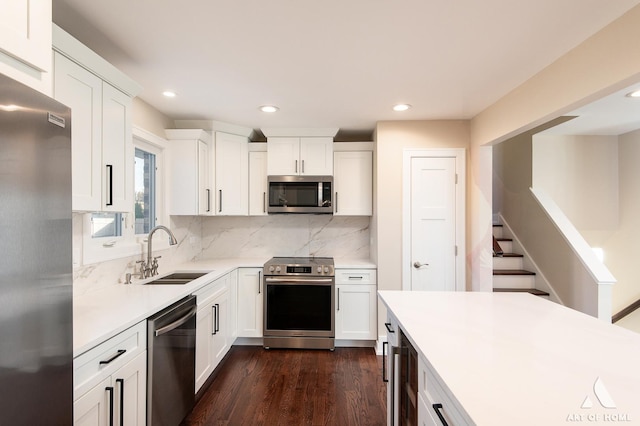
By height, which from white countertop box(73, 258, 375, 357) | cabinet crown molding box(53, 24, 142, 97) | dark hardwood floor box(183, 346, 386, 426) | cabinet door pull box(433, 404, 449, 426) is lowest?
dark hardwood floor box(183, 346, 386, 426)

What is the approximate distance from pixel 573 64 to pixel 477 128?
117 cm

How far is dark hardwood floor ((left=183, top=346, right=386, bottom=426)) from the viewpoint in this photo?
2.09m

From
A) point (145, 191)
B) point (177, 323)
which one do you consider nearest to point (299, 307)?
point (177, 323)

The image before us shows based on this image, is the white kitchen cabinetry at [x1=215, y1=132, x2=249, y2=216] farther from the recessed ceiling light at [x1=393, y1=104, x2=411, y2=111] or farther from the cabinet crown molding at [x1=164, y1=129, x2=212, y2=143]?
the recessed ceiling light at [x1=393, y1=104, x2=411, y2=111]

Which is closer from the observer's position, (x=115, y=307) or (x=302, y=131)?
(x=115, y=307)

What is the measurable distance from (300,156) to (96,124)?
6.60ft

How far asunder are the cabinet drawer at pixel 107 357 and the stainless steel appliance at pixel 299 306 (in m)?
1.58

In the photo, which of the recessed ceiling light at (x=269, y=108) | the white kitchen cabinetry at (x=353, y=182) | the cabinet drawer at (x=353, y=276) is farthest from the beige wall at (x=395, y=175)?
the recessed ceiling light at (x=269, y=108)

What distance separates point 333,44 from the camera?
1.69 metres

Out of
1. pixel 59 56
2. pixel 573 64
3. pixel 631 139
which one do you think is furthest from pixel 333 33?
pixel 631 139

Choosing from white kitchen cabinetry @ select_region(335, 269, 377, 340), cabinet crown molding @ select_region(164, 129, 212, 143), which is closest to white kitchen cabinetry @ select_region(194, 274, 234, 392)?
white kitchen cabinetry @ select_region(335, 269, 377, 340)

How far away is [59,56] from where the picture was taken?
135 cm

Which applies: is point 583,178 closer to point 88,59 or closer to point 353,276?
point 353,276

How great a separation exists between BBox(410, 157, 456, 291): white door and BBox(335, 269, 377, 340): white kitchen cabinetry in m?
0.47
